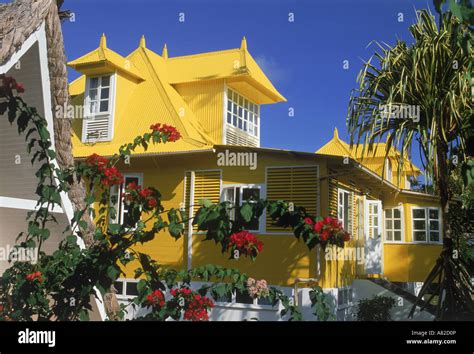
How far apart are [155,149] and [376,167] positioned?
15.5 ft

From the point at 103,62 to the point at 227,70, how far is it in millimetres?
2341

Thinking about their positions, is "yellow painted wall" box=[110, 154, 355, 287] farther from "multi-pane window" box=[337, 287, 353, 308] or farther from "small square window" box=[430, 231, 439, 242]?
"small square window" box=[430, 231, 439, 242]

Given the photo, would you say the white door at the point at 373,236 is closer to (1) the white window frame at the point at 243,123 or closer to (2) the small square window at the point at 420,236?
(2) the small square window at the point at 420,236

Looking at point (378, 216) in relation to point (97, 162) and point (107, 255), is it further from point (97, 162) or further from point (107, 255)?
point (107, 255)

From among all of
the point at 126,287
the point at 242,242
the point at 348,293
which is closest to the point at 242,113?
the point at 348,293

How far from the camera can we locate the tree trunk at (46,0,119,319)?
5223mm

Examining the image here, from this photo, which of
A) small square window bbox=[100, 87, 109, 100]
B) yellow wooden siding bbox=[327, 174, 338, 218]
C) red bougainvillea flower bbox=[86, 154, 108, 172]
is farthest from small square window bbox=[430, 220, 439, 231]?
red bougainvillea flower bbox=[86, 154, 108, 172]

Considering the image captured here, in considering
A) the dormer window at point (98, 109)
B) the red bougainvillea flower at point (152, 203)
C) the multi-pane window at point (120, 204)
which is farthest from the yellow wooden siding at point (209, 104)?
the red bougainvillea flower at point (152, 203)

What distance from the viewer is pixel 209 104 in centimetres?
901

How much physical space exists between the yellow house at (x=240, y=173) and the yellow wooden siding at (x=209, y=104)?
0.02 meters

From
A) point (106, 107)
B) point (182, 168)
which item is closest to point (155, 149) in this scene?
point (182, 168)

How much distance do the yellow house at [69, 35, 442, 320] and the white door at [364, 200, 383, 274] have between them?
31 mm

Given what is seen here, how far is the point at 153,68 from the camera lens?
29.5 ft
